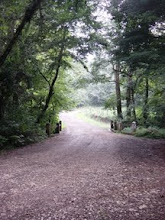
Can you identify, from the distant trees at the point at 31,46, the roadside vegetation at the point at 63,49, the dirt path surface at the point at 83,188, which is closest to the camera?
the dirt path surface at the point at 83,188

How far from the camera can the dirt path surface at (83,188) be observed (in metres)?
3.37

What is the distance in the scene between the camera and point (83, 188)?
4.39m

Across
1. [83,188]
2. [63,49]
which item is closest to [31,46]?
[63,49]

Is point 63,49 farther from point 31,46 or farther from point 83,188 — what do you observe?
point 83,188

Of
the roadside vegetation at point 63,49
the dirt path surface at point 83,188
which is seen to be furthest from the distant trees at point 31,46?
the dirt path surface at point 83,188

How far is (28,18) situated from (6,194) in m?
6.94

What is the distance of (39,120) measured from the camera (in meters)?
15.1

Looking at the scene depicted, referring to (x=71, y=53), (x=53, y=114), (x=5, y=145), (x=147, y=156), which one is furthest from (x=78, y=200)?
(x=53, y=114)

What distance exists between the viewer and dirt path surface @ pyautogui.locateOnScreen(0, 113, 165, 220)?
11.0ft

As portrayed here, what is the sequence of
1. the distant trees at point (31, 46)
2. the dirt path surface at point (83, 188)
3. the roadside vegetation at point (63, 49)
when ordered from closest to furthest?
the dirt path surface at point (83, 188)
the roadside vegetation at point (63, 49)
the distant trees at point (31, 46)

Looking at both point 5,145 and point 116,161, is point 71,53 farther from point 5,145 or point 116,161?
point 116,161

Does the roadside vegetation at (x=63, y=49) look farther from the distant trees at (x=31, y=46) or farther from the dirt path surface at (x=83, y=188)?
the dirt path surface at (x=83, y=188)

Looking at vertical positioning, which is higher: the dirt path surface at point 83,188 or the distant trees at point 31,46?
the distant trees at point 31,46

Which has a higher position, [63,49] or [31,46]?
[63,49]
